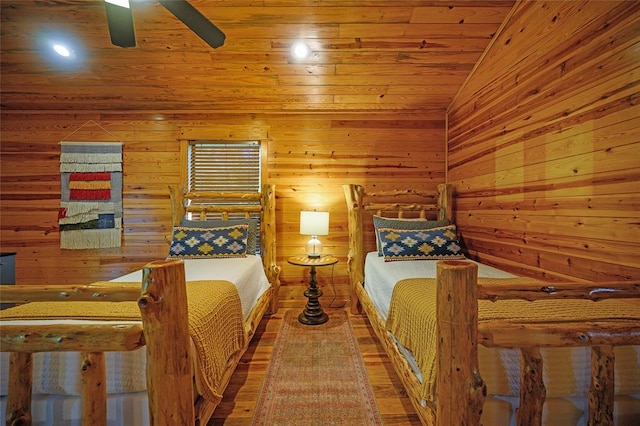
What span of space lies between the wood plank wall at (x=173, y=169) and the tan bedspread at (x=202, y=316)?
1616mm

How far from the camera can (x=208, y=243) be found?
2533 mm

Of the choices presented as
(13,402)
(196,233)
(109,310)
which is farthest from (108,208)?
(13,402)

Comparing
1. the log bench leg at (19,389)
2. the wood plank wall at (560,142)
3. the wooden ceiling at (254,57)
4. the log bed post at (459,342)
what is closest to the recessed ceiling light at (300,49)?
the wooden ceiling at (254,57)

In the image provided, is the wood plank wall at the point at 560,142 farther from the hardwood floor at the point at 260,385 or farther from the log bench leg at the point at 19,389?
the log bench leg at the point at 19,389

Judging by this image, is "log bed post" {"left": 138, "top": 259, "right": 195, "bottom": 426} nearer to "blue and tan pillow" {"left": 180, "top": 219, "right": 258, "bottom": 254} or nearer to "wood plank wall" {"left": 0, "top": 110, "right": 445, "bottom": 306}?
"blue and tan pillow" {"left": 180, "top": 219, "right": 258, "bottom": 254}

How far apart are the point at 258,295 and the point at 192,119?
6.73ft

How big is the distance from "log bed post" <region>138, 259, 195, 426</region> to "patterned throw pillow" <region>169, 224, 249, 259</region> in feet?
5.52

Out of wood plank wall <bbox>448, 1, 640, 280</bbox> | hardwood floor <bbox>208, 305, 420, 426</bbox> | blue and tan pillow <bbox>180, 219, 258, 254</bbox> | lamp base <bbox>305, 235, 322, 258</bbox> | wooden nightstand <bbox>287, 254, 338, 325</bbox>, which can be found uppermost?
wood plank wall <bbox>448, 1, 640, 280</bbox>

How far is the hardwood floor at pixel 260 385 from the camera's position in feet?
4.91

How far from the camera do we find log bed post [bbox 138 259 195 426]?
84 cm

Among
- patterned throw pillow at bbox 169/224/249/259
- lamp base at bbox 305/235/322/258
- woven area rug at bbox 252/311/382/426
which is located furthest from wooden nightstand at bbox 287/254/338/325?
patterned throw pillow at bbox 169/224/249/259

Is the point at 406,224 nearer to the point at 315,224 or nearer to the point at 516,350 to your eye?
the point at 315,224

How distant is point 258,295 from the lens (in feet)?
7.80

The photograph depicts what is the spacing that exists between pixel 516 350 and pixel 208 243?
7.59ft
